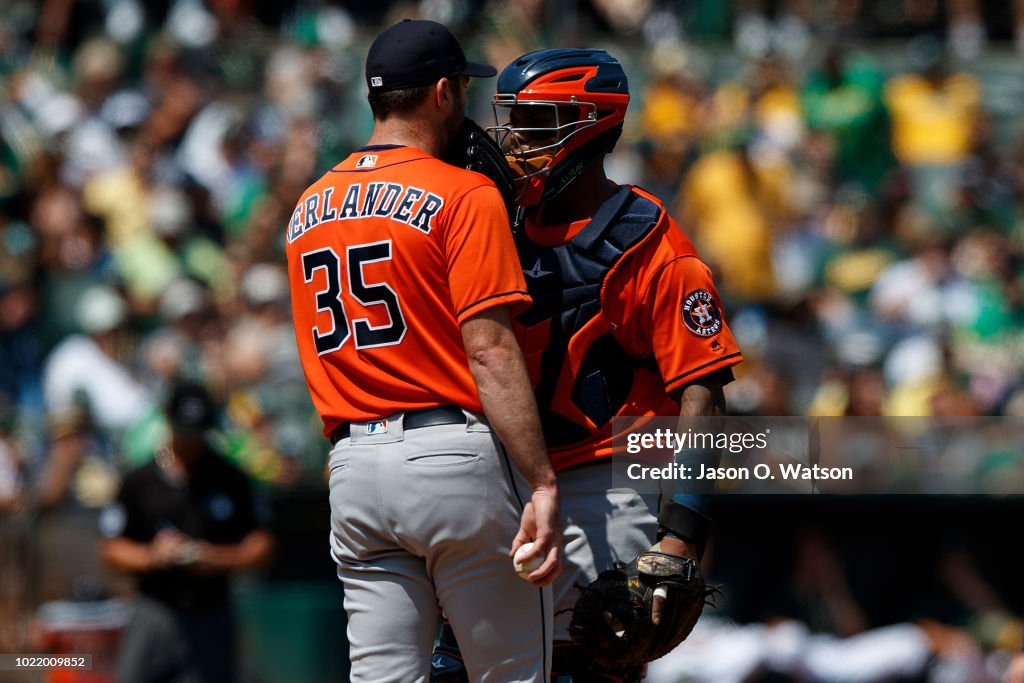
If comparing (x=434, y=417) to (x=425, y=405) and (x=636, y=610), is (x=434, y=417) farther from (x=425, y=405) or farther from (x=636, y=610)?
(x=636, y=610)

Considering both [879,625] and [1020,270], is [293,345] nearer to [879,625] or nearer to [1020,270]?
[879,625]

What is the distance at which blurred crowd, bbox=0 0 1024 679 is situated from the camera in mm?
8742

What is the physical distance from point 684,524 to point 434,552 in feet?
2.44

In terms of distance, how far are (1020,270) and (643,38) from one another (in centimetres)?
373

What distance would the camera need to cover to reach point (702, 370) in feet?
13.5

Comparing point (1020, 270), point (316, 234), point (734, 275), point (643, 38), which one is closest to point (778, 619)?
point (734, 275)

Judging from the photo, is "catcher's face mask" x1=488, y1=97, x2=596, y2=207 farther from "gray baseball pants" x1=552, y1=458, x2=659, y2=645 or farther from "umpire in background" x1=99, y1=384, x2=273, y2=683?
"umpire in background" x1=99, y1=384, x2=273, y2=683

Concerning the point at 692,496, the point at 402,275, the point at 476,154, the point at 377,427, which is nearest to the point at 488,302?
the point at 402,275

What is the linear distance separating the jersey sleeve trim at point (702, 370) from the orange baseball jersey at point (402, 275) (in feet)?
1.99

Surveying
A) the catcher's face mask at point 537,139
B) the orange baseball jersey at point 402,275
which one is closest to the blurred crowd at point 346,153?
the catcher's face mask at point 537,139

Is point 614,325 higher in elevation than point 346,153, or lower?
lower

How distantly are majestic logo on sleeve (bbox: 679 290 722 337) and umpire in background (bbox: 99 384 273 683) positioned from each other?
3.82 m

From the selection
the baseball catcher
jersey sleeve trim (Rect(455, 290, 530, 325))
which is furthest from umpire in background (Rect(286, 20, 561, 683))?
the baseball catcher

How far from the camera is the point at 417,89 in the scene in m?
3.91
